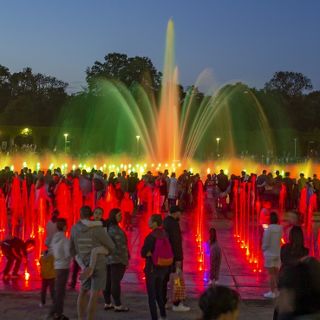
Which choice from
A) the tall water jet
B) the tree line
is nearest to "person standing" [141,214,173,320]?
the tall water jet

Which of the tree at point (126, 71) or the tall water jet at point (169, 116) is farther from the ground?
the tree at point (126, 71)

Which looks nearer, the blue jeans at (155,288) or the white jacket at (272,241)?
the blue jeans at (155,288)

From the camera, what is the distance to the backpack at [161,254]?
28.2 ft

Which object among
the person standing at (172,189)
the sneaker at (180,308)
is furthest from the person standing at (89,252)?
the person standing at (172,189)

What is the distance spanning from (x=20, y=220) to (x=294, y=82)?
385ft

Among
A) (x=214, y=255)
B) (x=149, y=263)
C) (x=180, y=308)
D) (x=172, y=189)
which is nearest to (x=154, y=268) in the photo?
(x=149, y=263)

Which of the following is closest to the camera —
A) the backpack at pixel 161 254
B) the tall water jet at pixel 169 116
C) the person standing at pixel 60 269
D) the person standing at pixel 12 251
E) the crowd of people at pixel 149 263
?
the crowd of people at pixel 149 263

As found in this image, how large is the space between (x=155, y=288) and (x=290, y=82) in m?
125

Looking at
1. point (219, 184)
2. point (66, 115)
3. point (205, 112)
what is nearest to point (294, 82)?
point (66, 115)

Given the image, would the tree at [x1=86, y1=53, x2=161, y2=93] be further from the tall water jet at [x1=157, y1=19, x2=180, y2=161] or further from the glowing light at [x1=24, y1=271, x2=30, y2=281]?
the glowing light at [x1=24, y1=271, x2=30, y2=281]

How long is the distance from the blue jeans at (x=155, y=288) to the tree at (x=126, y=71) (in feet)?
289

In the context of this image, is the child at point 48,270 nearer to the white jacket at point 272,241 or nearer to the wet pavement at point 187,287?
the wet pavement at point 187,287

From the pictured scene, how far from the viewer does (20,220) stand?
58.2ft

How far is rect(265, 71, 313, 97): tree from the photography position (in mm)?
129375
